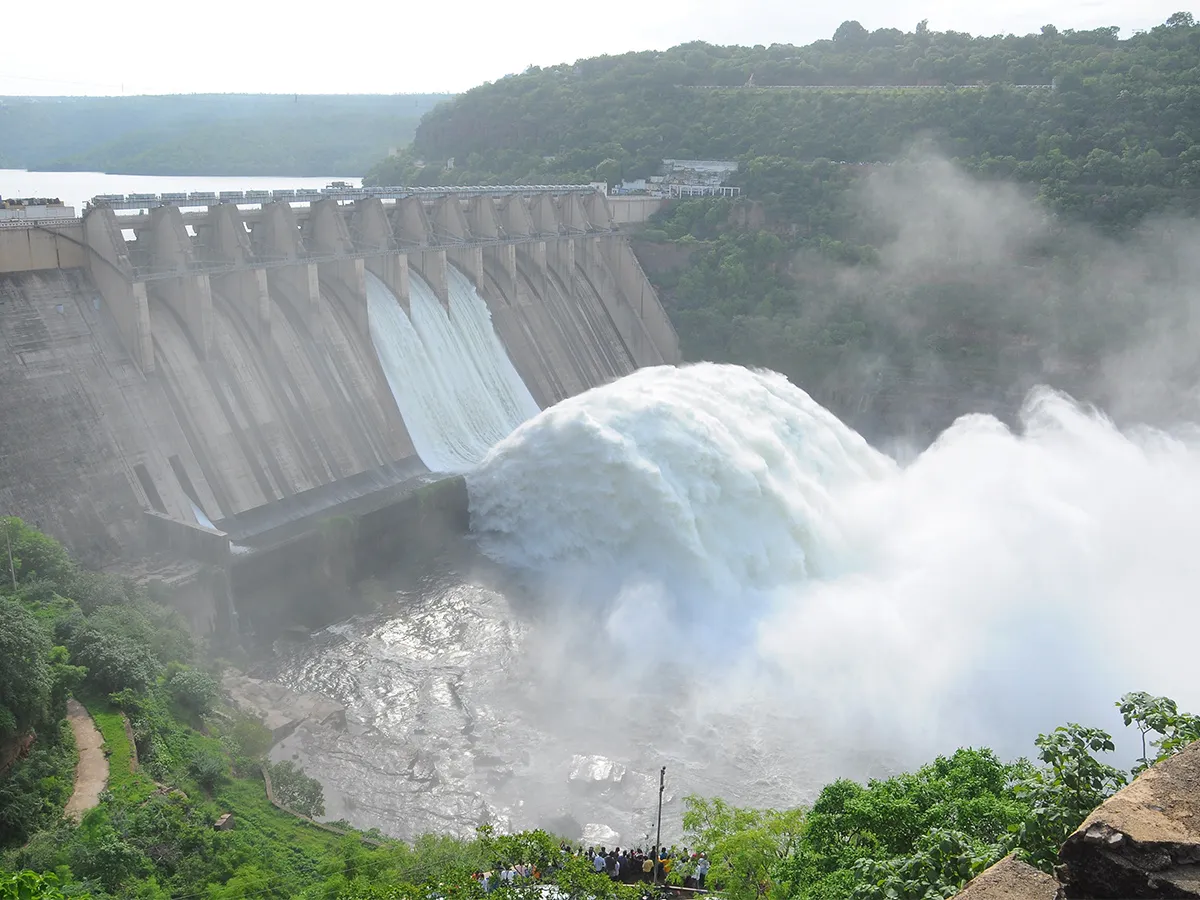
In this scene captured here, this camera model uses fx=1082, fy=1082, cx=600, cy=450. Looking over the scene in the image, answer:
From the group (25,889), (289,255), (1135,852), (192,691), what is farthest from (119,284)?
(1135,852)

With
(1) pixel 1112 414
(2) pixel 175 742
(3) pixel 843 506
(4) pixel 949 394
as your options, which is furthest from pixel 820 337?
(2) pixel 175 742

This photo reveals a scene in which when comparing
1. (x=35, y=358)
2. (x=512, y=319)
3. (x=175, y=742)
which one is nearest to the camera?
(x=175, y=742)

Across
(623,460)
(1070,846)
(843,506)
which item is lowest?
(843,506)

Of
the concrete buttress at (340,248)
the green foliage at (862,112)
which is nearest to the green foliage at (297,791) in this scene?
the concrete buttress at (340,248)

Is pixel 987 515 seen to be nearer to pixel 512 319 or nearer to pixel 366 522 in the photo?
pixel 366 522

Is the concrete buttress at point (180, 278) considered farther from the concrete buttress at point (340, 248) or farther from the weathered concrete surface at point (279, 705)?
the weathered concrete surface at point (279, 705)

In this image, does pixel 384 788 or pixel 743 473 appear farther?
pixel 743 473

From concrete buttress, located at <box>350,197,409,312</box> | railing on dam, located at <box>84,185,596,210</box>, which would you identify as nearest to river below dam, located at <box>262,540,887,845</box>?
railing on dam, located at <box>84,185,596,210</box>

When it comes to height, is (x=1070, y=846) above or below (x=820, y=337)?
above
